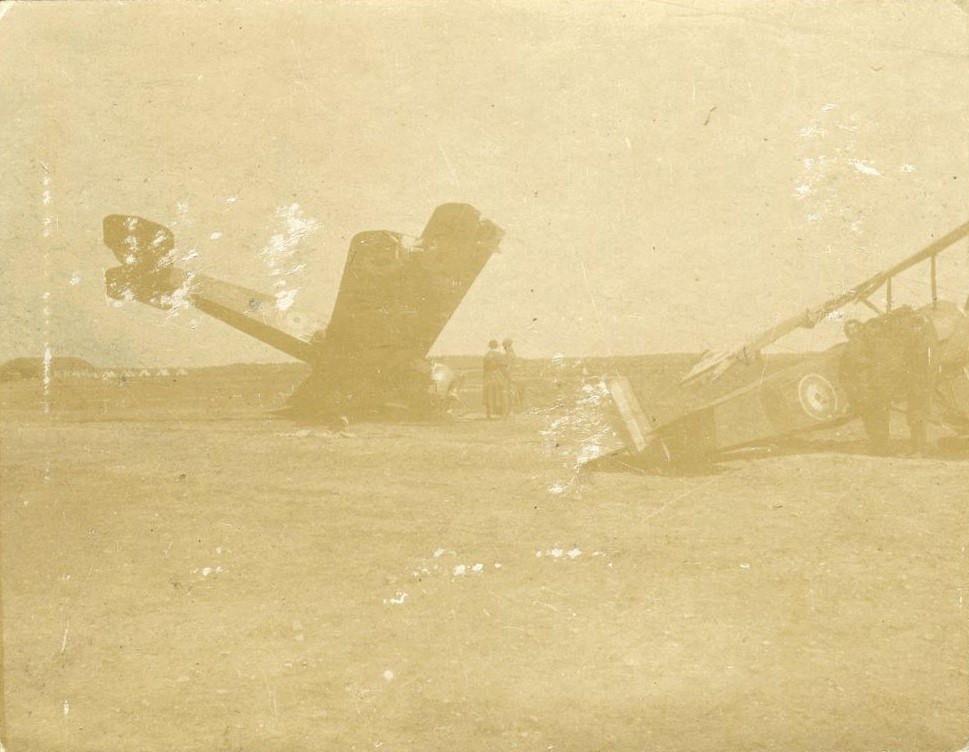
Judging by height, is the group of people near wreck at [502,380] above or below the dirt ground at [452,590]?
above

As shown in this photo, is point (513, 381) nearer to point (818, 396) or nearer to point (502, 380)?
point (502, 380)

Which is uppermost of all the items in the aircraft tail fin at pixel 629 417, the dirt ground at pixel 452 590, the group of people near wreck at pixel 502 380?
the group of people near wreck at pixel 502 380

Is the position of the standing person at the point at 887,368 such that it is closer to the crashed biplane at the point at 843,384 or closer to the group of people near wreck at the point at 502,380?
the crashed biplane at the point at 843,384

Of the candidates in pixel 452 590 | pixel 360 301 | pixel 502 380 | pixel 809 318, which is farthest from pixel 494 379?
pixel 809 318

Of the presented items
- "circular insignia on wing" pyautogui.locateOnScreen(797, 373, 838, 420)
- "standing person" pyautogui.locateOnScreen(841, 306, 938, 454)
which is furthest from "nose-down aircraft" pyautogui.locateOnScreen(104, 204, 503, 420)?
"standing person" pyautogui.locateOnScreen(841, 306, 938, 454)

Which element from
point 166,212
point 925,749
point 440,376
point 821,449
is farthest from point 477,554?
point 166,212

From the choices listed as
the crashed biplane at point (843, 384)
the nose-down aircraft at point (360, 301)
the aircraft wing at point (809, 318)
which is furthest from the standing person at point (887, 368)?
the nose-down aircraft at point (360, 301)

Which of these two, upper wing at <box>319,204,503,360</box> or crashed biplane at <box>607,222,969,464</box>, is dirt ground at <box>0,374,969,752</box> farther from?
upper wing at <box>319,204,503,360</box>
